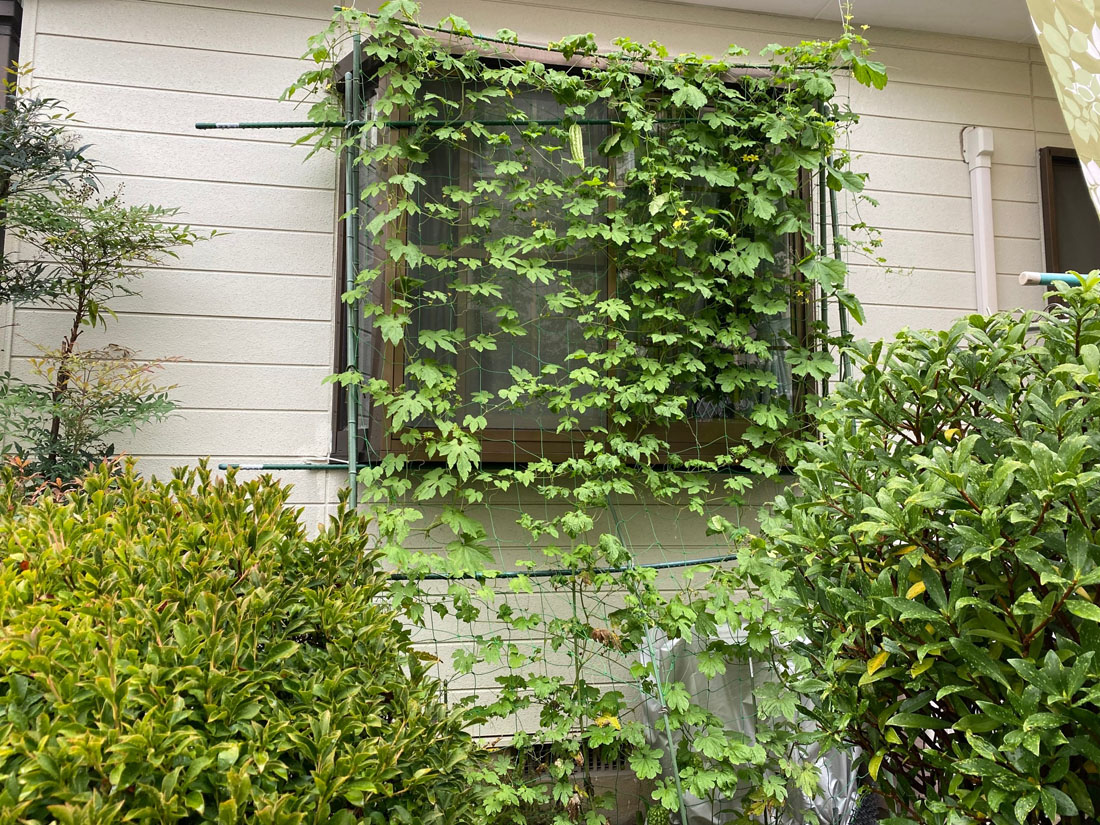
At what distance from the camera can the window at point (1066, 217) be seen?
4195mm

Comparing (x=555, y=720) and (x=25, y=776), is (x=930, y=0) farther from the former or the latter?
(x=25, y=776)

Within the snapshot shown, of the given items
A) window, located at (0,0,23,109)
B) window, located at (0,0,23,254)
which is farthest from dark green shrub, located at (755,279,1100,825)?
window, located at (0,0,23,109)

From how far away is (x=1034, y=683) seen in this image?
1.16 metres

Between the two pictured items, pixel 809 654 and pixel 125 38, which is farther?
pixel 125 38

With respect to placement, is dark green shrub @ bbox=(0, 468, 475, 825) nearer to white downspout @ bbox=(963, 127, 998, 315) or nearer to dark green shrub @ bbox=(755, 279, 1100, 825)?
dark green shrub @ bbox=(755, 279, 1100, 825)

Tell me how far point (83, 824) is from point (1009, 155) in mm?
4971

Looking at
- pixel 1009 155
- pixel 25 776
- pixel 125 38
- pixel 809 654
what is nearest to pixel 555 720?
pixel 809 654

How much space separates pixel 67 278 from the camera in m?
3.12

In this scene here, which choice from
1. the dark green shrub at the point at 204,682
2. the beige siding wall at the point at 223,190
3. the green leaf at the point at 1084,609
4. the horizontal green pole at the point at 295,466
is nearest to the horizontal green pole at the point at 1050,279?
the green leaf at the point at 1084,609

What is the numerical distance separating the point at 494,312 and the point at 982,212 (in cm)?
282

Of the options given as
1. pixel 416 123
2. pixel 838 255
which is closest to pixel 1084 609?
pixel 838 255

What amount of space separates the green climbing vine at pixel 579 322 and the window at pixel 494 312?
10mm

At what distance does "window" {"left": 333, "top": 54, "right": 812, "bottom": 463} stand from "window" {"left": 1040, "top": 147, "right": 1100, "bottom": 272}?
1.88 metres

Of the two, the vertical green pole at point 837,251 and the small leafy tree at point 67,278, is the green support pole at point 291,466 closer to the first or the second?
the small leafy tree at point 67,278
